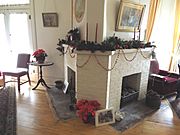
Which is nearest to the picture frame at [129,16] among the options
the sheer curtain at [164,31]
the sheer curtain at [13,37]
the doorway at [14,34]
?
the sheer curtain at [164,31]

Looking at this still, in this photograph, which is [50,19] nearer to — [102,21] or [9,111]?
[102,21]

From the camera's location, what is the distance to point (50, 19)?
460 centimetres

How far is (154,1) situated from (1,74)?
14.7ft

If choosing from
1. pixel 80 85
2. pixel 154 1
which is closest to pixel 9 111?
pixel 80 85

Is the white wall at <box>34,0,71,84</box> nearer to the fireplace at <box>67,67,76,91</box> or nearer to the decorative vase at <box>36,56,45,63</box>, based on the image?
the decorative vase at <box>36,56,45,63</box>

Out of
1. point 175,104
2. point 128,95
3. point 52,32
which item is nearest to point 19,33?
point 52,32

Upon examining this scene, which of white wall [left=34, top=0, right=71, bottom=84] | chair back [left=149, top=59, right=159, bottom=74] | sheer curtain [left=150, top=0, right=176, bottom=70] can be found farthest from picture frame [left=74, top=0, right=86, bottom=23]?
sheer curtain [left=150, top=0, right=176, bottom=70]

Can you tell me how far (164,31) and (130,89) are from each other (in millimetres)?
2037

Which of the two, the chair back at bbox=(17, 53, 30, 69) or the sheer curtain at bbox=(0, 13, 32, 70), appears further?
the sheer curtain at bbox=(0, 13, 32, 70)

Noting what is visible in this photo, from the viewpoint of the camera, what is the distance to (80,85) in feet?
10.8

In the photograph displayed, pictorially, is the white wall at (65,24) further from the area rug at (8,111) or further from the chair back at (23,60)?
the area rug at (8,111)

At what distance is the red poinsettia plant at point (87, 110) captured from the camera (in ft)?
9.83

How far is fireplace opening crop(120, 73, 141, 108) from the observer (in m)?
3.67

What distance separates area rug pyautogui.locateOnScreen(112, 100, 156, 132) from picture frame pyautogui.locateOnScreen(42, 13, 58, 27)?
274cm
